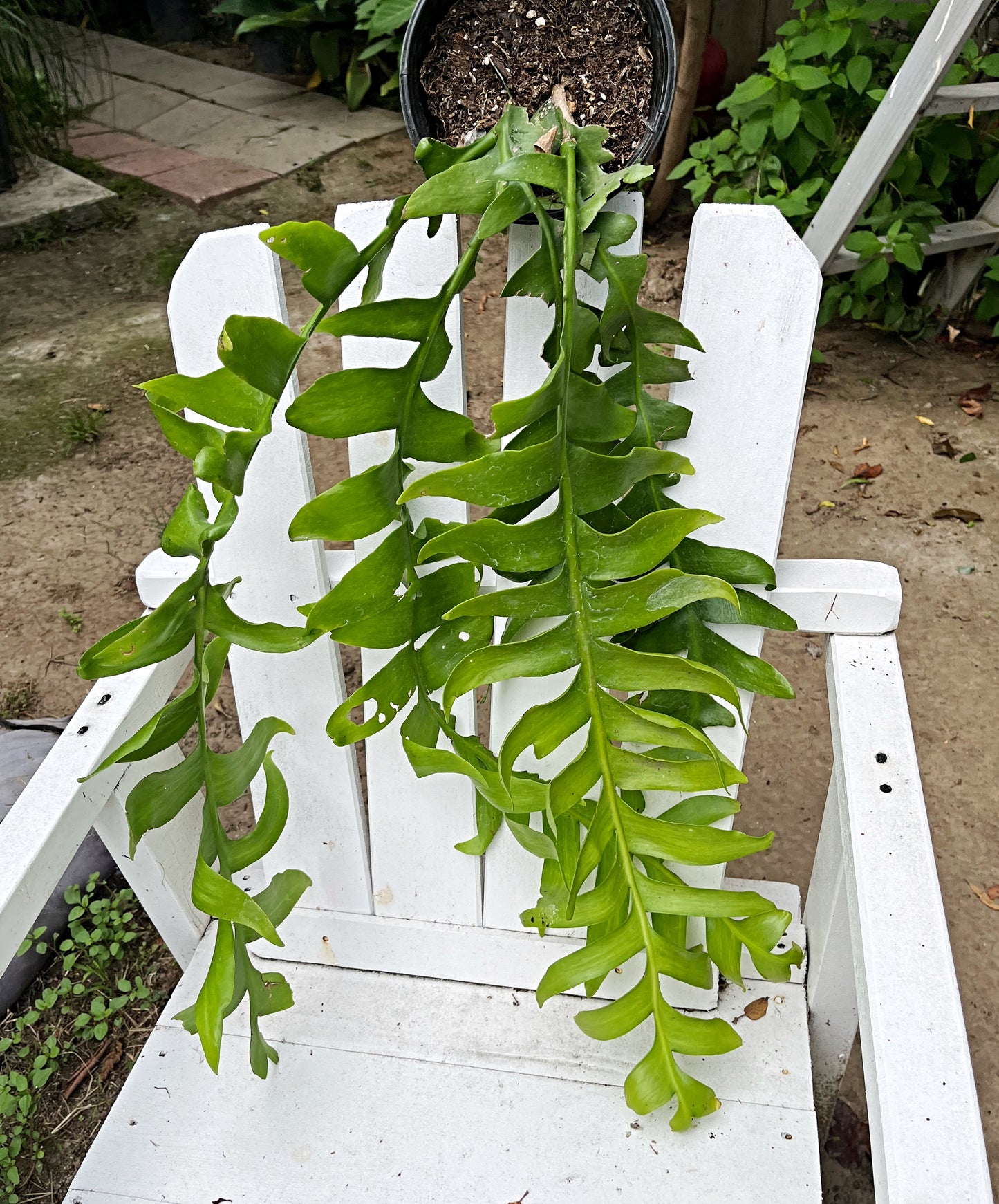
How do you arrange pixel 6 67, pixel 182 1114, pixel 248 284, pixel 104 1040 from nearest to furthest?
pixel 248 284 < pixel 182 1114 < pixel 104 1040 < pixel 6 67

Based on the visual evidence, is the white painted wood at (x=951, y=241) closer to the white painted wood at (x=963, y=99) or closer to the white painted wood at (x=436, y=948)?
the white painted wood at (x=963, y=99)

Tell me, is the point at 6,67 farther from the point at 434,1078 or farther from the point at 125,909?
the point at 434,1078

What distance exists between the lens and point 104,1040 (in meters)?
1.63

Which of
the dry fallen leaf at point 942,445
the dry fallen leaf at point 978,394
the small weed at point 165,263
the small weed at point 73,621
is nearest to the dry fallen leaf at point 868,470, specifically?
the dry fallen leaf at point 942,445

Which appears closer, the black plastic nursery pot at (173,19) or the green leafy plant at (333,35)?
→ the green leafy plant at (333,35)

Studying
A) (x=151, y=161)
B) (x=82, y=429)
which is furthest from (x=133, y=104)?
(x=82, y=429)

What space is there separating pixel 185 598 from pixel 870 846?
638 millimetres

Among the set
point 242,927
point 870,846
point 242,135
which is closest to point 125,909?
point 242,927

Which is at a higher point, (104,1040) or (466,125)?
(466,125)

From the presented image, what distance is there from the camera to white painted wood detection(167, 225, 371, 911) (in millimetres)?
958

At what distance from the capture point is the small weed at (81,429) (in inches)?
112

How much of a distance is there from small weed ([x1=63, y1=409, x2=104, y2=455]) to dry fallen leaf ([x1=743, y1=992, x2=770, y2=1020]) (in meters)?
2.42

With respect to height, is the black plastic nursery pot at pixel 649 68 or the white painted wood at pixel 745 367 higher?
the black plastic nursery pot at pixel 649 68

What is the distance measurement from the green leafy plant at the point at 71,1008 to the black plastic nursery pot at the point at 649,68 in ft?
4.25
